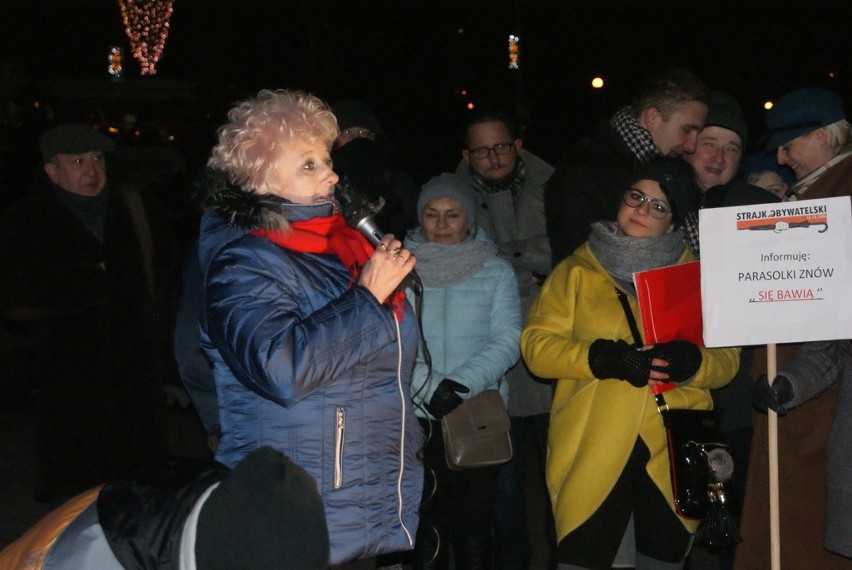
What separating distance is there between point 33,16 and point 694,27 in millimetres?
19468

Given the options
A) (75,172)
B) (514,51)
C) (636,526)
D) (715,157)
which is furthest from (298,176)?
(514,51)

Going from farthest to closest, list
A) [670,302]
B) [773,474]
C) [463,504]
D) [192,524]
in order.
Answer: [463,504] < [670,302] < [773,474] < [192,524]

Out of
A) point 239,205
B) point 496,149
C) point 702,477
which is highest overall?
point 496,149

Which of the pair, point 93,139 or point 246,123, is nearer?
point 246,123

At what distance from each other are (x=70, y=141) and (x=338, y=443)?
2.83 m

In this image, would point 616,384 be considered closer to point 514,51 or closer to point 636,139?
point 636,139

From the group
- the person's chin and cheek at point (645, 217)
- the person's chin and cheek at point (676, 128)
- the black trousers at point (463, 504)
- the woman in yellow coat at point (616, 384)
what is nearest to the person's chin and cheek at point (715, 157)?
the person's chin and cheek at point (676, 128)

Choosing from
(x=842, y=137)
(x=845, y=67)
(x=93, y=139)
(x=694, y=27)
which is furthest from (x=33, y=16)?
(x=842, y=137)

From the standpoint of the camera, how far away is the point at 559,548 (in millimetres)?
4207

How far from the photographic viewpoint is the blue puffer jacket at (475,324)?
4.62 m

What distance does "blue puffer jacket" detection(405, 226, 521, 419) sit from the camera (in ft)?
15.2

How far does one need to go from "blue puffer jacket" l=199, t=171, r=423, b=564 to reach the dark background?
565 inches

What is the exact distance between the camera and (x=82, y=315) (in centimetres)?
507

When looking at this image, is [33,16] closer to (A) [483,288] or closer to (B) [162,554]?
(A) [483,288]
